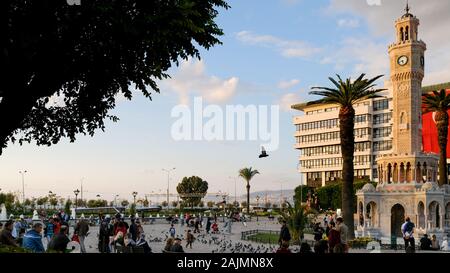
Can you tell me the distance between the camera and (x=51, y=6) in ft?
41.9

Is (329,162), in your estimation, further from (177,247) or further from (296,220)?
(177,247)

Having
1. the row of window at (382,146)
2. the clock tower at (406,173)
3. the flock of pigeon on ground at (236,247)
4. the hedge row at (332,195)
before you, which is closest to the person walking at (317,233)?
the flock of pigeon on ground at (236,247)

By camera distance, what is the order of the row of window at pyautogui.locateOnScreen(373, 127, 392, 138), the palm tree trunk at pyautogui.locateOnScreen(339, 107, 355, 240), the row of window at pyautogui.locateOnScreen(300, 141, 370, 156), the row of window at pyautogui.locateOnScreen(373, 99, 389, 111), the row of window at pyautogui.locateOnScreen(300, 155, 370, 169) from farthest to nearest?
1. the row of window at pyautogui.locateOnScreen(300, 141, 370, 156)
2. the row of window at pyautogui.locateOnScreen(300, 155, 370, 169)
3. the row of window at pyautogui.locateOnScreen(373, 99, 389, 111)
4. the row of window at pyautogui.locateOnScreen(373, 127, 392, 138)
5. the palm tree trunk at pyautogui.locateOnScreen(339, 107, 355, 240)

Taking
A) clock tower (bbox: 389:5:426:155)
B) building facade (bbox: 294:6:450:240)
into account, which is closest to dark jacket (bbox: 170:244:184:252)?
building facade (bbox: 294:6:450:240)

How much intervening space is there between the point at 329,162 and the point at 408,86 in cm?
6416

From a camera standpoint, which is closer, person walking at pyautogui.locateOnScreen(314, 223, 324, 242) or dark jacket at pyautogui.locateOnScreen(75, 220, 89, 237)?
person walking at pyautogui.locateOnScreen(314, 223, 324, 242)

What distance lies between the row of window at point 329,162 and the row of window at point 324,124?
24.7 ft

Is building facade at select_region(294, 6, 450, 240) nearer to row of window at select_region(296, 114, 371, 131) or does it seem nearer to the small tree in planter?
the small tree in planter

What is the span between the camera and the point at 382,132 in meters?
112

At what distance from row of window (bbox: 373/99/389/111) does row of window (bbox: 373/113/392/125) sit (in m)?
1.48

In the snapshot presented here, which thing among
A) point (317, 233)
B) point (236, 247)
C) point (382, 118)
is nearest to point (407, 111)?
point (236, 247)

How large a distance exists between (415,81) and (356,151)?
59728 mm

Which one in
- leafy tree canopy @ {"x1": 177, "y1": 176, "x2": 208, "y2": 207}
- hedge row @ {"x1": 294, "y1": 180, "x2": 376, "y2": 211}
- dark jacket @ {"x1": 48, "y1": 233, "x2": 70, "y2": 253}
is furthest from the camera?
leafy tree canopy @ {"x1": 177, "y1": 176, "x2": 208, "y2": 207}

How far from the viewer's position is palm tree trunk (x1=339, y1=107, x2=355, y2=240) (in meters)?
40.5
